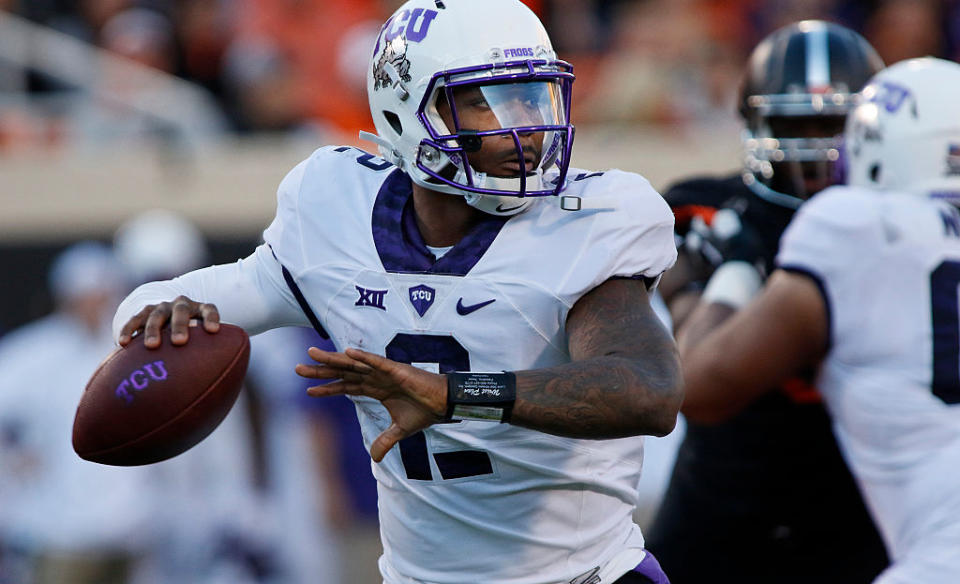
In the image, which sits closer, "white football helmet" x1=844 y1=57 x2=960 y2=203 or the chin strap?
the chin strap

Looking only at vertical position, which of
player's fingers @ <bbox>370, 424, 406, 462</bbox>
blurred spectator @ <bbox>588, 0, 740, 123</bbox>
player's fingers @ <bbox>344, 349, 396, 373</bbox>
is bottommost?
blurred spectator @ <bbox>588, 0, 740, 123</bbox>

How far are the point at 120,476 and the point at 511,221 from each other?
149 inches

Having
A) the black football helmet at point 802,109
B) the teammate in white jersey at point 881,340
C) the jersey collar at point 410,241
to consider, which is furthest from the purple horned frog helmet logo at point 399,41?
the black football helmet at point 802,109

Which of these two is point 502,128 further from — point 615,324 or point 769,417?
point 769,417

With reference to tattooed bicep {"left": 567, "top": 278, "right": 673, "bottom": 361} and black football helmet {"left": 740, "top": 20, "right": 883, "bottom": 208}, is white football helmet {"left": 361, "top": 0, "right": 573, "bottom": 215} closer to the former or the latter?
tattooed bicep {"left": 567, "top": 278, "right": 673, "bottom": 361}

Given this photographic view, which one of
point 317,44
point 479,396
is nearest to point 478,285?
point 479,396

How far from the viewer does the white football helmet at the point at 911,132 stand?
122 inches

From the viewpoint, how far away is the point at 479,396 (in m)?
2.01

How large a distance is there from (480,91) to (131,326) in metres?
0.74

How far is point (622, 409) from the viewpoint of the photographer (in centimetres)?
205

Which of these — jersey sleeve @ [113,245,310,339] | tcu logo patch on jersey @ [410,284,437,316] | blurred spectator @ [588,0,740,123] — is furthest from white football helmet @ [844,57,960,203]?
blurred spectator @ [588,0,740,123]

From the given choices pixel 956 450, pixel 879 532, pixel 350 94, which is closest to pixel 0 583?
pixel 350 94

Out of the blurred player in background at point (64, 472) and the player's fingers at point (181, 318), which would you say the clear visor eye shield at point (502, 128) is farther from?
the blurred player in background at point (64, 472)

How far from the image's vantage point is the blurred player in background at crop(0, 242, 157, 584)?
18.9 feet
